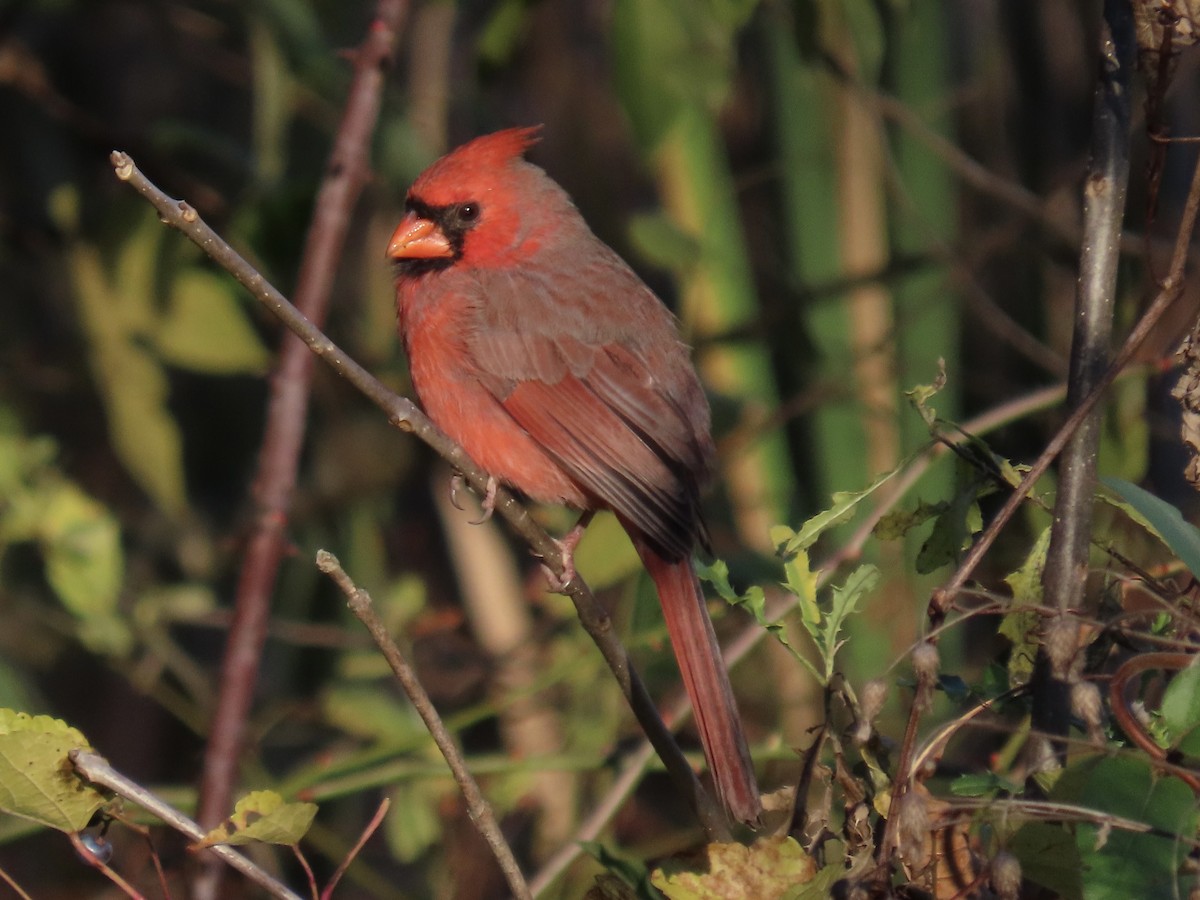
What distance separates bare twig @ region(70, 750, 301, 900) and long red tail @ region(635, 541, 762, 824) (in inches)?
30.8

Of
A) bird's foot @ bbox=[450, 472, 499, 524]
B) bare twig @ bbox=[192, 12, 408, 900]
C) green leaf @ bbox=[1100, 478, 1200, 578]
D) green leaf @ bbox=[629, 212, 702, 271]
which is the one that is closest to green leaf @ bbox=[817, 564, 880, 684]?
green leaf @ bbox=[1100, 478, 1200, 578]

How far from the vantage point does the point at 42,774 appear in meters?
1.46

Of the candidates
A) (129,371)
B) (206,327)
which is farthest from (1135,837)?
(129,371)

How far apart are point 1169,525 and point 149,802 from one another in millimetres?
991

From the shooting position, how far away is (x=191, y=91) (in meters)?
5.96

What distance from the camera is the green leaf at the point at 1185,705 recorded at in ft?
4.29

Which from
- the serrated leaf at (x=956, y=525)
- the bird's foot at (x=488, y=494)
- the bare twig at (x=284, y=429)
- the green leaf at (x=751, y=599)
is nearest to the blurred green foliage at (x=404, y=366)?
the bare twig at (x=284, y=429)

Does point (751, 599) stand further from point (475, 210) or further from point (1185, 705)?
point (475, 210)

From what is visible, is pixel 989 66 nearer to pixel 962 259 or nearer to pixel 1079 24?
pixel 1079 24

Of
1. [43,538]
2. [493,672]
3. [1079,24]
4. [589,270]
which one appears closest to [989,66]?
[1079,24]

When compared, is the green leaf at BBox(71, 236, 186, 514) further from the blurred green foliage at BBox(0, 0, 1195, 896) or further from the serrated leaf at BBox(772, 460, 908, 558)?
the serrated leaf at BBox(772, 460, 908, 558)

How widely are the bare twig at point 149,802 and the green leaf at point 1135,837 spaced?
0.73 m

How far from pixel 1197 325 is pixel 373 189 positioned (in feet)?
11.6

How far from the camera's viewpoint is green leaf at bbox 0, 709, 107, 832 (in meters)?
1.45
